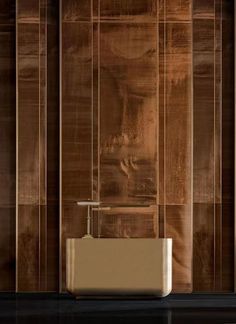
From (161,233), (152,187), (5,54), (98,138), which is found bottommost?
(161,233)

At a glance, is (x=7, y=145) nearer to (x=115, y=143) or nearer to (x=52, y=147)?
(x=52, y=147)

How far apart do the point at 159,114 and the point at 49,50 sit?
0.53 meters

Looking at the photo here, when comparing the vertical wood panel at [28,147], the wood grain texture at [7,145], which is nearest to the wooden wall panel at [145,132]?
the vertical wood panel at [28,147]

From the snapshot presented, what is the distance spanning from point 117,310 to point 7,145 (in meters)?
0.91

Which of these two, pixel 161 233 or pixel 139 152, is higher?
pixel 139 152

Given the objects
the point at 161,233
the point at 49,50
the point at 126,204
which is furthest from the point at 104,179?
the point at 49,50

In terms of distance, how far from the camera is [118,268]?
8.68 feet

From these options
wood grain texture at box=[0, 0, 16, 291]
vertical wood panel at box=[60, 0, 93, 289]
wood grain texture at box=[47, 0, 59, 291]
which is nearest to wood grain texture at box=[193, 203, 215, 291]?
vertical wood panel at box=[60, 0, 93, 289]

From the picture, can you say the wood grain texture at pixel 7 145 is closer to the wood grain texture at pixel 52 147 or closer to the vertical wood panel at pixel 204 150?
the wood grain texture at pixel 52 147

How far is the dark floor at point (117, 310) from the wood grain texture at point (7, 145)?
158 mm

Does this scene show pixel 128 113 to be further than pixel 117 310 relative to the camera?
Yes

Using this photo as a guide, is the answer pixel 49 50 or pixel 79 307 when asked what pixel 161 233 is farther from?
pixel 49 50

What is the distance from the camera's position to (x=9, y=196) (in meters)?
2.96

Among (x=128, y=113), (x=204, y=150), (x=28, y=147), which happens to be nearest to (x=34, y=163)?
(x=28, y=147)
